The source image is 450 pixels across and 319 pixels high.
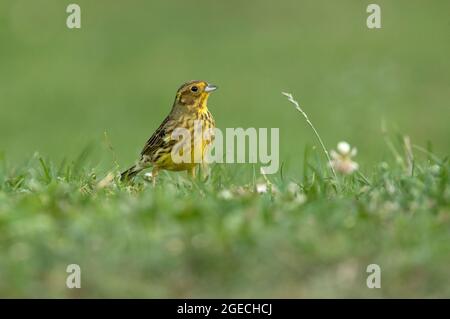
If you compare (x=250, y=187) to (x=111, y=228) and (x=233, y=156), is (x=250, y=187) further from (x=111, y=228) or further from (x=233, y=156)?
(x=111, y=228)

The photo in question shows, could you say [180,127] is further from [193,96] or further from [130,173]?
[130,173]

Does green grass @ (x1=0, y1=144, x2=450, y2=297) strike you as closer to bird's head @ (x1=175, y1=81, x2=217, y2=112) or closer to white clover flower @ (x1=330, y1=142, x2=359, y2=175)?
white clover flower @ (x1=330, y1=142, x2=359, y2=175)

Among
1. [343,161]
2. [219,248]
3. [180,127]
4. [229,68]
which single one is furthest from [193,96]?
[229,68]

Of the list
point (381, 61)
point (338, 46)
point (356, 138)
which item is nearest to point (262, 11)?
point (338, 46)

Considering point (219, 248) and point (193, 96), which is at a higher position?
point (193, 96)

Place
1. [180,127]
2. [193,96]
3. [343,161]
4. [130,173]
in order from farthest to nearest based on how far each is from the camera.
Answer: [193,96] < [180,127] < [130,173] < [343,161]

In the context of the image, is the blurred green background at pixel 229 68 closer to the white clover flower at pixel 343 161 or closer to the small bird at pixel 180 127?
the small bird at pixel 180 127
